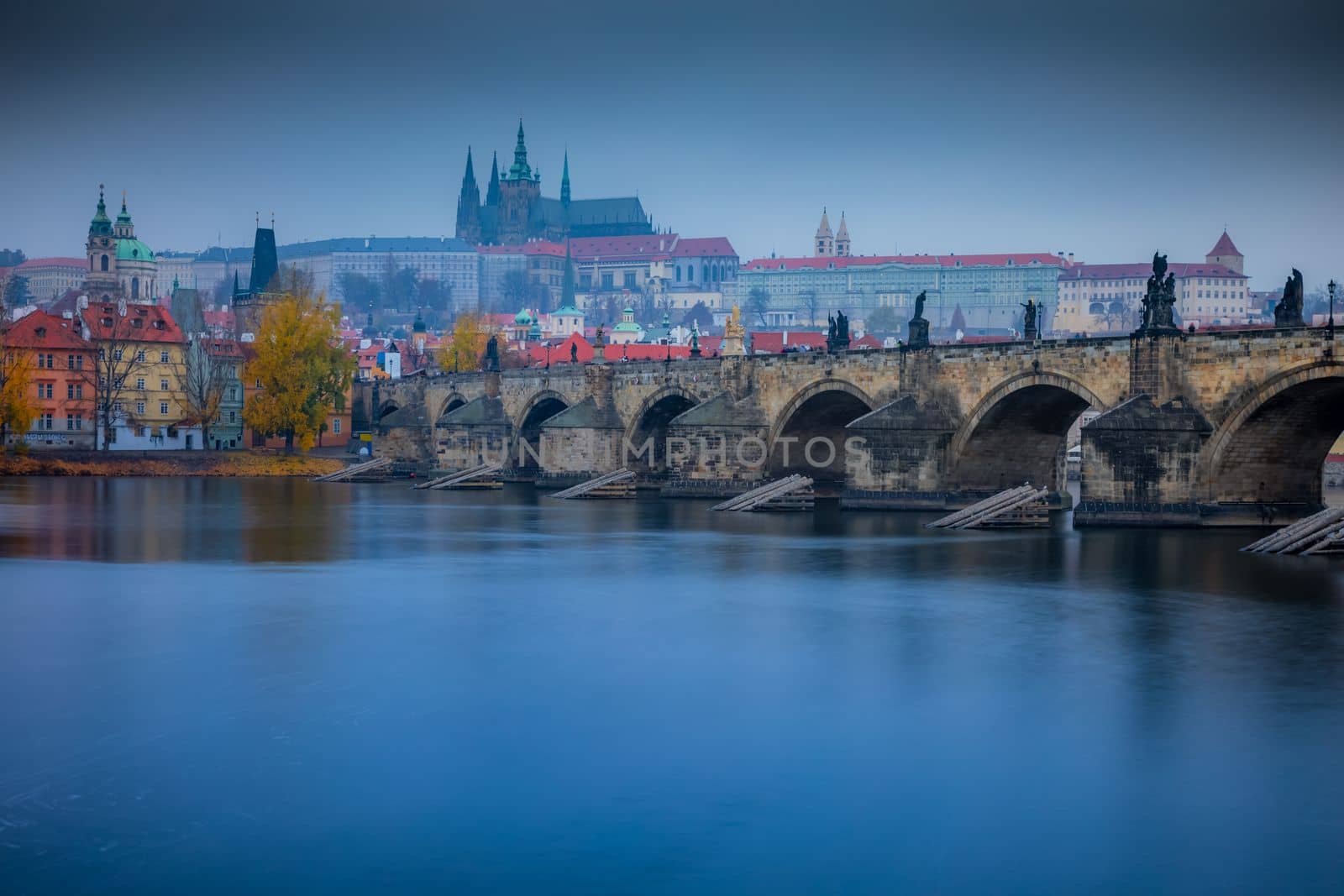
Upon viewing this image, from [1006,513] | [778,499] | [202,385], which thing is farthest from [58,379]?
[1006,513]

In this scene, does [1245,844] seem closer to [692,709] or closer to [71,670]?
[692,709]

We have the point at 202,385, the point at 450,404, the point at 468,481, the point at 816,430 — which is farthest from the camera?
the point at 202,385

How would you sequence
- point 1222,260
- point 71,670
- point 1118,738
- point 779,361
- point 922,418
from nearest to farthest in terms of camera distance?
point 1118,738 → point 71,670 → point 922,418 → point 779,361 → point 1222,260

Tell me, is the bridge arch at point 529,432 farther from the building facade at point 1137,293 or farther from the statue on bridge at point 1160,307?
the building facade at point 1137,293

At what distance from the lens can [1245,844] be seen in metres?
12.5

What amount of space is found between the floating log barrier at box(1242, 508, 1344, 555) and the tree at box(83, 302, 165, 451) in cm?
4748

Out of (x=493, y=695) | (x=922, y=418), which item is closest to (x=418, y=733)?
(x=493, y=695)

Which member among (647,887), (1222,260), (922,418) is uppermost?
(1222,260)

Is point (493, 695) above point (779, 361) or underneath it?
underneath

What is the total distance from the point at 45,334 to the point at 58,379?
6.31 ft

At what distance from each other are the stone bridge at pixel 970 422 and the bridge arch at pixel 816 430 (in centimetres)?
6

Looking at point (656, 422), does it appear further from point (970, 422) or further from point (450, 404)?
point (970, 422)

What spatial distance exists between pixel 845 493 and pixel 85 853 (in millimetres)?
29634

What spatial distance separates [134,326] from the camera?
68.4 m
